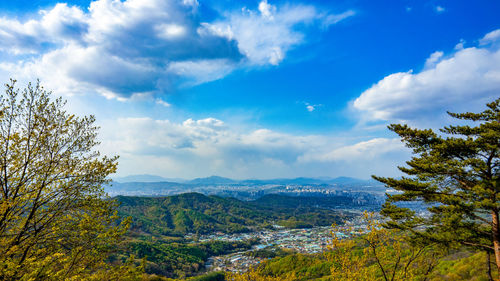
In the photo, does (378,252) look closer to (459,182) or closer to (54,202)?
(459,182)

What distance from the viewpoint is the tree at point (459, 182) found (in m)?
11.5

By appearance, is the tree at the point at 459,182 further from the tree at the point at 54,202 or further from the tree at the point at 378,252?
the tree at the point at 54,202

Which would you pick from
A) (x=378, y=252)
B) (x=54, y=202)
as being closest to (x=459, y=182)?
Result: (x=378, y=252)

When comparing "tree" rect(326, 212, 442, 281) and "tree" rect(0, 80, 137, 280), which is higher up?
"tree" rect(0, 80, 137, 280)

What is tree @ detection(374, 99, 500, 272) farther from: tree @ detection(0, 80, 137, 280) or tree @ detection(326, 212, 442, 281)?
tree @ detection(0, 80, 137, 280)

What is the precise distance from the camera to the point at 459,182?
41.3 ft

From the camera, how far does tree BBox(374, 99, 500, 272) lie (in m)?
11.5

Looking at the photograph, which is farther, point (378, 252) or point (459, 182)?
point (378, 252)

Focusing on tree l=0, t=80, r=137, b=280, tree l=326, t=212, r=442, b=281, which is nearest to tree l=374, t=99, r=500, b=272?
tree l=326, t=212, r=442, b=281

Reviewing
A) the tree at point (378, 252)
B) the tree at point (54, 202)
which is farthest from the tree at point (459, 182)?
the tree at point (54, 202)

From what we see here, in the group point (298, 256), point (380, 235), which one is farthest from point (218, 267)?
point (380, 235)

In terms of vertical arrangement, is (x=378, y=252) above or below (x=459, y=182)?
below

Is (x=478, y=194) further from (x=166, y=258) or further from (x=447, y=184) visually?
(x=166, y=258)

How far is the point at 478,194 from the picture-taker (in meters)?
11.4
